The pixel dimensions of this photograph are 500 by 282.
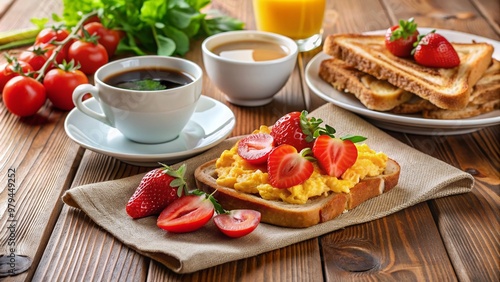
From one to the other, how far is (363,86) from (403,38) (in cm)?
24

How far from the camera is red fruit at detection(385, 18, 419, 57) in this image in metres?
2.27

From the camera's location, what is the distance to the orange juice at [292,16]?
2.74 m

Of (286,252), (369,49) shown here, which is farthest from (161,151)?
(369,49)

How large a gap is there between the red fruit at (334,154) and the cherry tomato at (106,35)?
130cm

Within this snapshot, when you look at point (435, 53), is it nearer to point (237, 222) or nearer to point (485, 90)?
point (485, 90)

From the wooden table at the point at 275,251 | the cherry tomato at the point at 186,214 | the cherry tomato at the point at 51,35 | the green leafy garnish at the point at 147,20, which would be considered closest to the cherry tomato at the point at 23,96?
the wooden table at the point at 275,251

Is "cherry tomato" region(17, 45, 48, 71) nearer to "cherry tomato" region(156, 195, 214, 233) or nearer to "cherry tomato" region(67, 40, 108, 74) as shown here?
"cherry tomato" region(67, 40, 108, 74)

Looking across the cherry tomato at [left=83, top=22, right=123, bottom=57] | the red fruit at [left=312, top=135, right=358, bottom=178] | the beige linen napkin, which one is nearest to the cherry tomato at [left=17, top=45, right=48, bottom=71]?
the cherry tomato at [left=83, top=22, right=123, bottom=57]

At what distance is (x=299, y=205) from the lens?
5.09 ft

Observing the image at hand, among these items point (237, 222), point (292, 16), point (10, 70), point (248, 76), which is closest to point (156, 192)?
point (237, 222)

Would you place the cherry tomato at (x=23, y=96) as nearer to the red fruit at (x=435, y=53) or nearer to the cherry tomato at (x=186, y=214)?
the cherry tomato at (x=186, y=214)

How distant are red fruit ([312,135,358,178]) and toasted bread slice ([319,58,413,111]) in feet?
1.84

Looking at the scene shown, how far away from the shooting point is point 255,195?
1598mm

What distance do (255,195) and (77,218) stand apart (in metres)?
0.42
